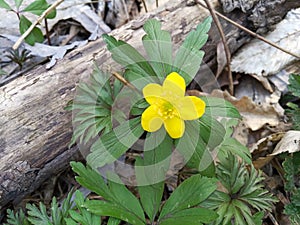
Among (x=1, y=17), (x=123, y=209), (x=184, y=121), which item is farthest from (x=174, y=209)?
(x=1, y=17)

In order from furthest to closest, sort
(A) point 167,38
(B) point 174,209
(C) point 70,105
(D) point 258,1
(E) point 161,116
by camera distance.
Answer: (D) point 258,1 → (C) point 70,105 → (A) point 167,38 → (B) point 174,209 → (E) point 161,116

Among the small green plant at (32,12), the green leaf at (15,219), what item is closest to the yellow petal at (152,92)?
the green leaf at (15,219)

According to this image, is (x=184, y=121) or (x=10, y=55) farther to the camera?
(x=10, y=55)

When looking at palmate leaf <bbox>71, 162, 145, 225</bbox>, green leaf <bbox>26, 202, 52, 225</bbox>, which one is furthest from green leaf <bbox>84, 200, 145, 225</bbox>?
green leaf <bbox>26, 202, 52, 225</bbox>

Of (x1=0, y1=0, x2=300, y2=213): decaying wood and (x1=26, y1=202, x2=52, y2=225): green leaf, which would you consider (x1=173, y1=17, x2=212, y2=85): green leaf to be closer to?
(x1=0, y1=0, x2=300, y2=213): decaying wood

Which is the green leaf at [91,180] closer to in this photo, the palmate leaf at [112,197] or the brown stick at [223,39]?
the palmate leaf at [112,197]

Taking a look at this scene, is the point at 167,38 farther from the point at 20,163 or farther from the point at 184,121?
the point at 20,163

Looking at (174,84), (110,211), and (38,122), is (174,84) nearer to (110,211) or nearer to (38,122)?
(110,211)
